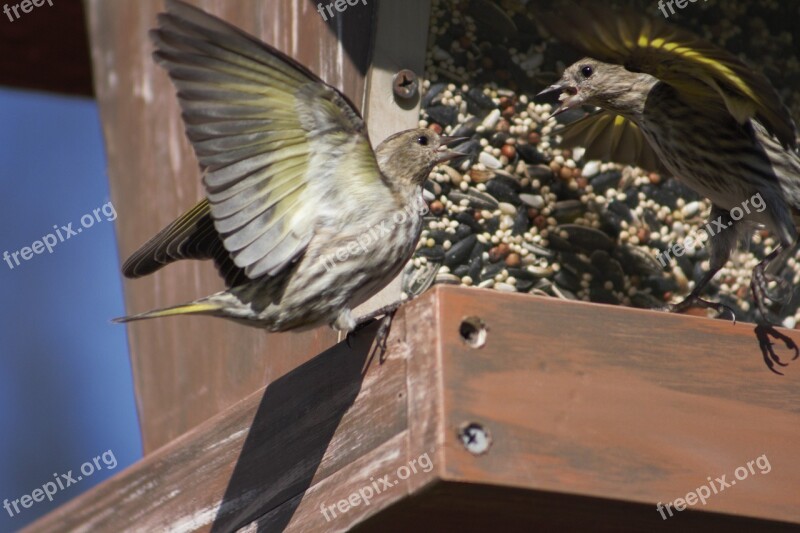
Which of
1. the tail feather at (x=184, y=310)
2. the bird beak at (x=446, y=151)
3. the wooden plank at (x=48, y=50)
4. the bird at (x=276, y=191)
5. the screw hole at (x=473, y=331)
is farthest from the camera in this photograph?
the wooden plank at (x=48, y=50)

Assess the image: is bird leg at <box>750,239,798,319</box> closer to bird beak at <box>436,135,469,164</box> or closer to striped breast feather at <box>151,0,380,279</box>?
bird beak at <box>436,135,469,164</box>

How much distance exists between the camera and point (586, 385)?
283 centimetres

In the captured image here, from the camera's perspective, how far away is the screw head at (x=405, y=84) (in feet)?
12.9

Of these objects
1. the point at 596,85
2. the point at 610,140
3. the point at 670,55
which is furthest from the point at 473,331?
the point at 610,140

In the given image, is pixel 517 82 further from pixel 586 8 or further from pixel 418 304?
pixel 418 304

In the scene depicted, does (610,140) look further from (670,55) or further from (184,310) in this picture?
(184,310)

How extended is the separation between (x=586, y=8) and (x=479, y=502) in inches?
55.0

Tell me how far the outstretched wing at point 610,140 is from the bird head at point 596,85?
0.33ft

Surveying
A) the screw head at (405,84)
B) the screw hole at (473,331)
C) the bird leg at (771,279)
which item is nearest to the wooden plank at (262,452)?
the screw hole at (473,331)

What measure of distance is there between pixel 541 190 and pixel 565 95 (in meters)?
0.30

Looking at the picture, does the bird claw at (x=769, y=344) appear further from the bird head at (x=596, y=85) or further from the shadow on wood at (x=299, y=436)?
the bird head at (x=596, y=85)

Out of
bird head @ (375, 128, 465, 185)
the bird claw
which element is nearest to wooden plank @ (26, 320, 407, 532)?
bird head @ (375, 128, 465, 185)

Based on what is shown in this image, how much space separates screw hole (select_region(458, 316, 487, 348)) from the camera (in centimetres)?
277

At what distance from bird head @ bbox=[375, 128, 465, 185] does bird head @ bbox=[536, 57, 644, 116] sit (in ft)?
1.64
